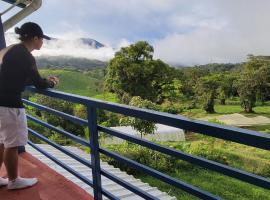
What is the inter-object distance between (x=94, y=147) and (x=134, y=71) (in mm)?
32115

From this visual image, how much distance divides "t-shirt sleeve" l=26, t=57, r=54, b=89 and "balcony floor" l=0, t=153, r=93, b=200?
806 mm

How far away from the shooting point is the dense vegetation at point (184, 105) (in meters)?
14.2

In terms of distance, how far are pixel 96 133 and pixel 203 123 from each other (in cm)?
96

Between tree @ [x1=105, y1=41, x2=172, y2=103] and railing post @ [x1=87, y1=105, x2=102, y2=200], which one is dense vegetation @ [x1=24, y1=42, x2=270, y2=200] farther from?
railing post @ [x1=87, y1=105, x2=102, y2=200]

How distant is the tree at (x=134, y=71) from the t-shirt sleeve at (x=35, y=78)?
3167 cm

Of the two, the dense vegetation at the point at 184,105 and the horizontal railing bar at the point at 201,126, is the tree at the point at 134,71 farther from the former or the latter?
the horizontal railing bar at the point at 201,126

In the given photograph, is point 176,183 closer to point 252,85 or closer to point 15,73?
point 15,73

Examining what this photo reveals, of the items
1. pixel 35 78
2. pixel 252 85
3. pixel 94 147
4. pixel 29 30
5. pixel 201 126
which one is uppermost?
pixel 29 30

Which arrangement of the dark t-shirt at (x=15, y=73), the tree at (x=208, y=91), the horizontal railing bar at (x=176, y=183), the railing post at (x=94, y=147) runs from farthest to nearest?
the tree at (x=208, y=91), the dark t-shirt at (x=15, y=73), the railing post at (x=94, y=147), the horizontal railing bar at (x=176, y=183)

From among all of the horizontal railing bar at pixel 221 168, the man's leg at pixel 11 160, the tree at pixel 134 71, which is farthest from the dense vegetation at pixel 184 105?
the horizontal railing bar at pixel 221 168

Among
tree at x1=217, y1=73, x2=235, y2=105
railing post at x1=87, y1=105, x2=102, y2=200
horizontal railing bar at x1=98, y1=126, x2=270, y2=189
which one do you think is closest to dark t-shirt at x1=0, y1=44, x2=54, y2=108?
railing post at x1=87, y1=105, x2=102, y2=200

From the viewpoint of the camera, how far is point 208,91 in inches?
1695

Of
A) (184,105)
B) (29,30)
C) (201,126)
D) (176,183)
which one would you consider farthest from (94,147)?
(184,105)

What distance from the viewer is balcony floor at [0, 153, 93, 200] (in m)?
2.87
